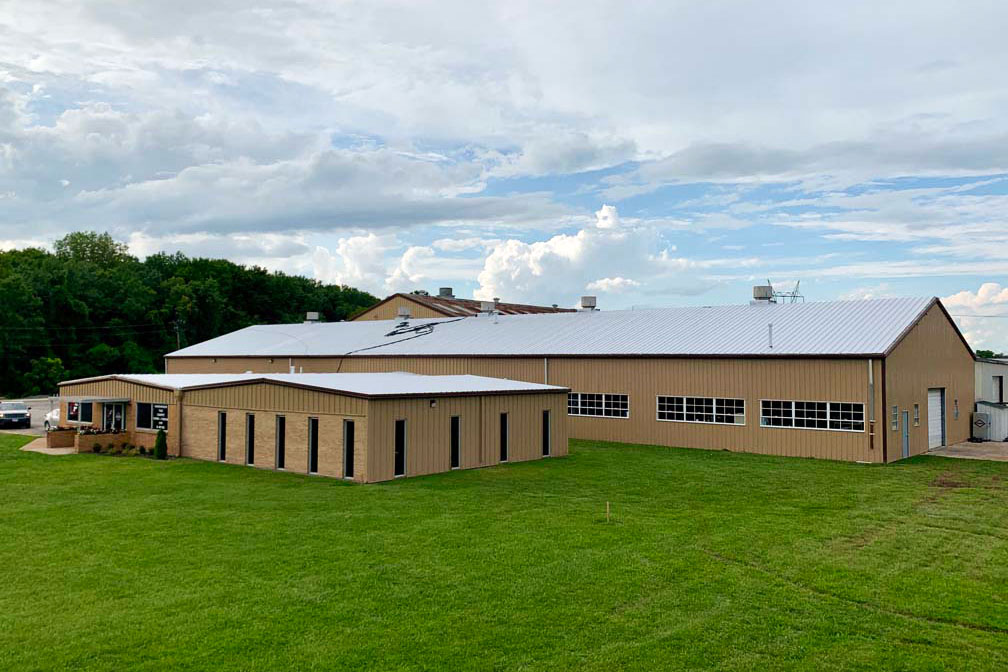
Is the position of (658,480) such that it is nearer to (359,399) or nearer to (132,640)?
(359,399)

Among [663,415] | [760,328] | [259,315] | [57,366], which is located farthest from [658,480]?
[259,315]

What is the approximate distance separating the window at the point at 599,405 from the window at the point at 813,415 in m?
6.38

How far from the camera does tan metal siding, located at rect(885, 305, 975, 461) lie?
2926 cm

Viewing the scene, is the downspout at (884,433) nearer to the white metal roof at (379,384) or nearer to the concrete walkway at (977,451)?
the concrete walkway at (977,451)

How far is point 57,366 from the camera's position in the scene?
72.6 m

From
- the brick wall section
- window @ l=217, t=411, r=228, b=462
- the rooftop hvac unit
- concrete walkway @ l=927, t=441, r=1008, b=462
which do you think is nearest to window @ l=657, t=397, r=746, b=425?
concrete walkway @ l=927, t=441, r=1008, b=462

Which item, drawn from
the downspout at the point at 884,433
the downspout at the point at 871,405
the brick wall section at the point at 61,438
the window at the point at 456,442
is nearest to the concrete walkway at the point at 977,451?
the downspout at the point at 884,433

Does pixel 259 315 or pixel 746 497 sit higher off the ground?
pixel 259 315

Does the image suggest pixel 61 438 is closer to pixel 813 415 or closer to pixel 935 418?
pixel 813 415

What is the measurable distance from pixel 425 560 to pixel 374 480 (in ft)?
30.5

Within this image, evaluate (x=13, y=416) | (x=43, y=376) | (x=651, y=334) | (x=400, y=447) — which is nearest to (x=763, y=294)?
(x=651, y=334)

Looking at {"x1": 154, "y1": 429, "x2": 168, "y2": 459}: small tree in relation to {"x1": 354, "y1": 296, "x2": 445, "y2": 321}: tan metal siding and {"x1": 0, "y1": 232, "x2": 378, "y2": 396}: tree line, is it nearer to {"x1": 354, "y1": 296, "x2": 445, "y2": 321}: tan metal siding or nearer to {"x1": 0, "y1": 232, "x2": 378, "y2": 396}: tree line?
{"x1": 354, "y1": 296, "x2": 445, "y2": 321}: tan metal siding

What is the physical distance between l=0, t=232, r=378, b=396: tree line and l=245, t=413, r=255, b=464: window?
181 feet

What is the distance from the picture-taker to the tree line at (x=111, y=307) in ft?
238
